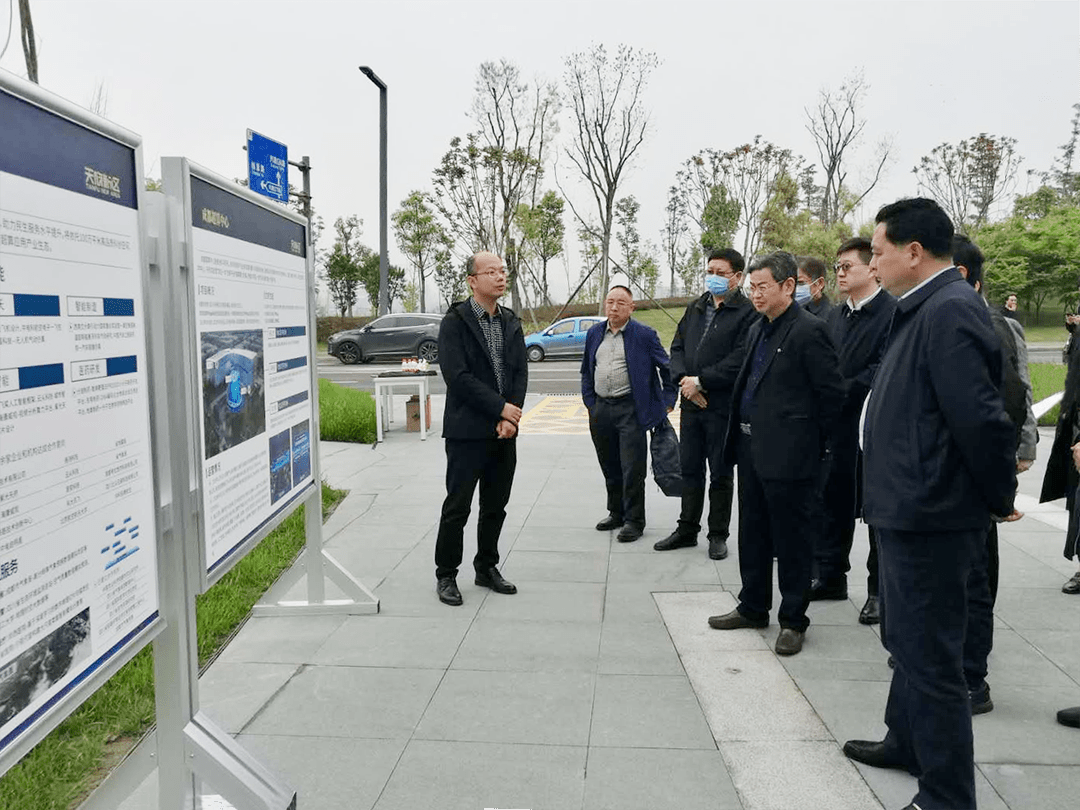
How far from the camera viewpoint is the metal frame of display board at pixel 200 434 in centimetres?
268

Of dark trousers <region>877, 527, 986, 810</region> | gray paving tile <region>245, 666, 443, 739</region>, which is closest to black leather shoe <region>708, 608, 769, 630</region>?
gray paving tile <region>245, 666, 443, 739</region>

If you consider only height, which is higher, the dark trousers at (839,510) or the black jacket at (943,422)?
the black jacket at (943,422)

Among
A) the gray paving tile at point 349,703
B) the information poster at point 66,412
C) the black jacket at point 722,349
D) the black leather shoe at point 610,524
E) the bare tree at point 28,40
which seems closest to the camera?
the information poster at point 66,412

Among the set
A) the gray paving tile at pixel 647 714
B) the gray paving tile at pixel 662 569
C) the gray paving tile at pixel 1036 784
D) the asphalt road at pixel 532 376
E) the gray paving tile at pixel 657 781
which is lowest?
the asphalt road at pixel 532 376

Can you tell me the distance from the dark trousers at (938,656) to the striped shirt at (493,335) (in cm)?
284

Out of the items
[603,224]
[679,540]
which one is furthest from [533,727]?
[603,224]

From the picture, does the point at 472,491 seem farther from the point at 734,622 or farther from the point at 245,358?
the point at 245,358

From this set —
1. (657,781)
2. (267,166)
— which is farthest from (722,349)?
(267,166)

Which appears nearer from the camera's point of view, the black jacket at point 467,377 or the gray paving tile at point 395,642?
the gray paving tile at point 395,642

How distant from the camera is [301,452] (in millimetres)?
4211

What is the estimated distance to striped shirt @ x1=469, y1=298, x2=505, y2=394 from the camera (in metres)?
5.14

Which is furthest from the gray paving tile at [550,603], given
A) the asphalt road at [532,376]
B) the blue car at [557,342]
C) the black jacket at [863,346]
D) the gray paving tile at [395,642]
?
the blue car at [557,342]

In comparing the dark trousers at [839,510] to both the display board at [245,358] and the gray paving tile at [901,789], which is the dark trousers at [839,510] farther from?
the display board at [245,358]

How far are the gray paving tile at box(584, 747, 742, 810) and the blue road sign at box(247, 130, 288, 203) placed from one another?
8735mm
